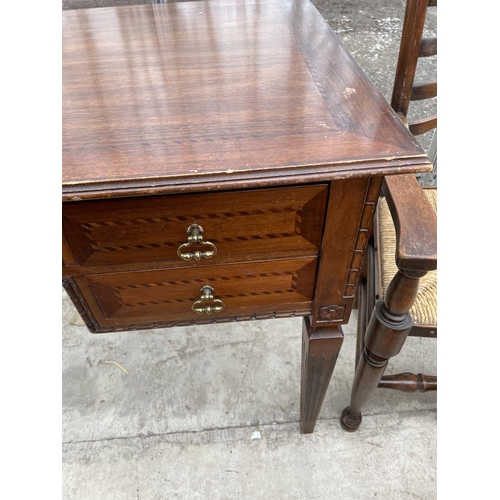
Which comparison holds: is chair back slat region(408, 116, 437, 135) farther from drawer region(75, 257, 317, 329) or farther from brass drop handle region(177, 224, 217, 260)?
brass drop handle region(177, 224, 217, 260)

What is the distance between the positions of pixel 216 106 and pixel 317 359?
1.74 feet

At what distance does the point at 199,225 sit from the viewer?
57cm

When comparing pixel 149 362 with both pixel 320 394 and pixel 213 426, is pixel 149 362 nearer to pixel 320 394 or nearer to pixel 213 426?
pixel 213 426

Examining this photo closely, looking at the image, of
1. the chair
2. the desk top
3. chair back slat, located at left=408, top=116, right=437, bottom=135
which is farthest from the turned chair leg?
chair back slat, located at left=408, top=116, right=437, bottom=135

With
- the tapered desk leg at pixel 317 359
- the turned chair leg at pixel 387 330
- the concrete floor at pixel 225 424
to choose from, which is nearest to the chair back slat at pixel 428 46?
the turned chair leg at pixel 387 330

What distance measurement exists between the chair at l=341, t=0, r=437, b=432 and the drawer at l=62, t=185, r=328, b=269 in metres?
0.19

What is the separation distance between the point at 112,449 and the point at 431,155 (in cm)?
134

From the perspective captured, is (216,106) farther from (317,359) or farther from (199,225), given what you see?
(317,359)

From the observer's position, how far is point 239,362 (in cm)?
129

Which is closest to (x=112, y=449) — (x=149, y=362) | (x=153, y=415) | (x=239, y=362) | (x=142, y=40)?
(x=153, y=415)

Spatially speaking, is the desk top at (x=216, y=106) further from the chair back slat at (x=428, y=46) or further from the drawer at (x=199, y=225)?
the chair back slat at (x=428, y=46)

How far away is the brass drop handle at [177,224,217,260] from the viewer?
571mm

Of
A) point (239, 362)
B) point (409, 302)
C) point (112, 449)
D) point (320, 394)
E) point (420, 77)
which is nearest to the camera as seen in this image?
point (409, 302)

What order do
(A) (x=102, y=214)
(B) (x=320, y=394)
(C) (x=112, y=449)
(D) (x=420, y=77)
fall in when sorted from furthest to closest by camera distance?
(D) (x=420, y=77) < (C) (x=112, y=449) < (B) (x=320, y=394) < (A) (x=102, y=214)
